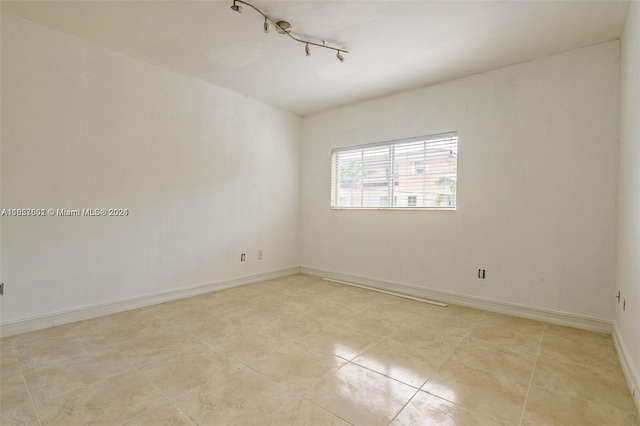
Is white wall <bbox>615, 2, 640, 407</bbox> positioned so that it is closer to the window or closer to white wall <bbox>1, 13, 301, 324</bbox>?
the window

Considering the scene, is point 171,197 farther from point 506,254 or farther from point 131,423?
point 506,254

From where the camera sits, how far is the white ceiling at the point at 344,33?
2277 millimetres

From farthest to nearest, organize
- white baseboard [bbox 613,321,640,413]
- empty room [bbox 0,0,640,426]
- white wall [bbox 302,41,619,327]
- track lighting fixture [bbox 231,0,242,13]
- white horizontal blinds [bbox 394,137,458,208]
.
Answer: white horizontal blinds [bbox 394,137,458,208] < white wall [bbox 302,41,619,327] < track lighting fixture [bbox 231,0,242,13] < empty room [bbox 0,0,640,426] < white baseboard [bbox 613,321,640,413]

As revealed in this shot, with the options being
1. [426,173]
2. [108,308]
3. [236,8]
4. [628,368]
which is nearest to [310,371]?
[628,368]

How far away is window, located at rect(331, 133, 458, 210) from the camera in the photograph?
11.7ft

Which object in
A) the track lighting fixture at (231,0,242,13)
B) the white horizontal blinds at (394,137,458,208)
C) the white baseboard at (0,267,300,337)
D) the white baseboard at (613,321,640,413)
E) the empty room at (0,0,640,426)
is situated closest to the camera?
the white baseboard at (613,321,640,413)

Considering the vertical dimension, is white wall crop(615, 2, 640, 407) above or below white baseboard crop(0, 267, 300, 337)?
above

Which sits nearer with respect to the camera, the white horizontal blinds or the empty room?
the empty room

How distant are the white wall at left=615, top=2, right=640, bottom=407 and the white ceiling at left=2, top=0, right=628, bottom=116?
0.39 metres

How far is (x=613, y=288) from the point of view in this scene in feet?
8.51

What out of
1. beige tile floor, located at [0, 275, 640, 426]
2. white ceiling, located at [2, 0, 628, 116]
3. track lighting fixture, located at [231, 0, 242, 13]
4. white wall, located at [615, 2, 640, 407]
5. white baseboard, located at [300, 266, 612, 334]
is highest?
white ceiling, located at [2, 0, 628, 116]

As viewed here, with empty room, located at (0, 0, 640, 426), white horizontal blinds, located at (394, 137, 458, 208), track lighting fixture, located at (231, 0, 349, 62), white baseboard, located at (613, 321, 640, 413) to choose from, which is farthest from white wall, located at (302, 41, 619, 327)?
track lighting fixture, located at (231, 0, 349, 62)

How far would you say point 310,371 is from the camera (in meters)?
1.92

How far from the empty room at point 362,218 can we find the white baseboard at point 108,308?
2 centimetres
